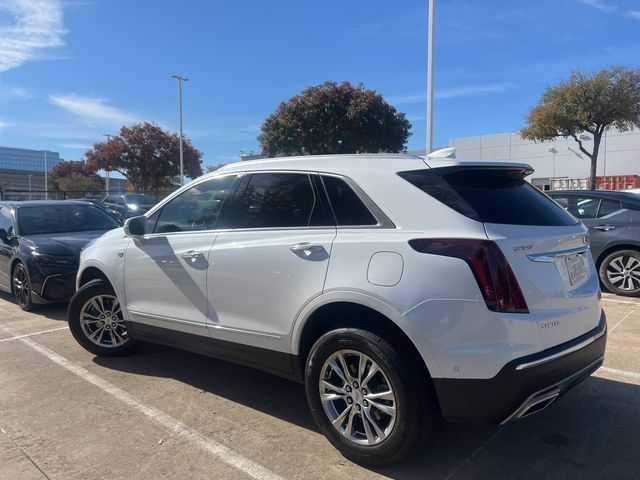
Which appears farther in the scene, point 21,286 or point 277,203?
point 21,286

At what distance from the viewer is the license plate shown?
2.98 metres

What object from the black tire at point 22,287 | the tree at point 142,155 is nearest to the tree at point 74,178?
the tree at point 142,155

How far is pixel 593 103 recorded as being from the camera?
22641 mm

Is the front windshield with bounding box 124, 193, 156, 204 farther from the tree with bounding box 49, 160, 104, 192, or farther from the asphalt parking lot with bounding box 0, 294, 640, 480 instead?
the tree with bounding box 49, 160, 104, 192

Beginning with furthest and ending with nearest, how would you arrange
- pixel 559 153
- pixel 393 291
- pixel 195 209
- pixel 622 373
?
1. pixel 559 153
2. pixel 622 373
3. pixel 195 209
4. pixel 393 291

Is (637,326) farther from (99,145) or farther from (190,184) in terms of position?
(99,145)

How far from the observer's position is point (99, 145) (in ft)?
142

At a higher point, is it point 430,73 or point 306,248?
point 430,73

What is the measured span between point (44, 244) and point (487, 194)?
6165 mm

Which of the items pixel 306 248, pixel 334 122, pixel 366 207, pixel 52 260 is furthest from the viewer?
pixel 334 122

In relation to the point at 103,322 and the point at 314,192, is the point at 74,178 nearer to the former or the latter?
the point at 103,322

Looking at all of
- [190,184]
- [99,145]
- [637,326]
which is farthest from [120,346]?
[99,145]

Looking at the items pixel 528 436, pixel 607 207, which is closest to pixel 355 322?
pixel 528 436

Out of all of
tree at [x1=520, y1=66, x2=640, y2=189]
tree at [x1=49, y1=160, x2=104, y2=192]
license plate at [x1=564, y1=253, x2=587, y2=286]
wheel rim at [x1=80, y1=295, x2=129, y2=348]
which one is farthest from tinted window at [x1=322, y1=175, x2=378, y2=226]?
tree at [x1=49, y1=160, x2=104, y2=192]
